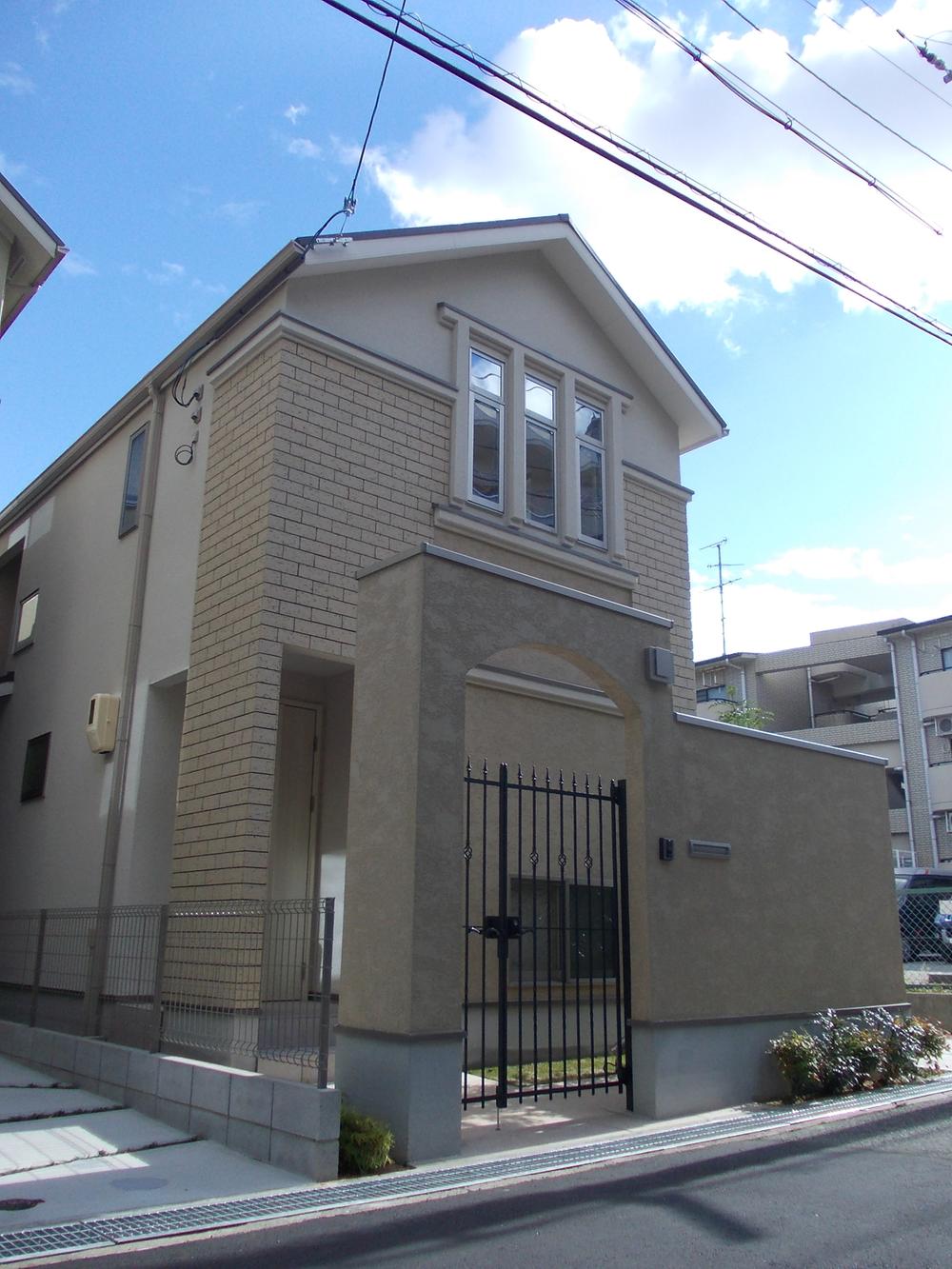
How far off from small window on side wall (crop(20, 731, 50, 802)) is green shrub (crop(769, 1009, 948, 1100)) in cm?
859

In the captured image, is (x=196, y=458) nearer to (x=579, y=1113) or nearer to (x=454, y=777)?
(x=454, y=777)

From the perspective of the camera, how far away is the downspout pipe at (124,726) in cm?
904

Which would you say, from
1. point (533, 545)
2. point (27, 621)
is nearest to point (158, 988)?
point (533, 545)

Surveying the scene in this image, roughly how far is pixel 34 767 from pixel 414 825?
820 cm

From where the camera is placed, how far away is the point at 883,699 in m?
41.2

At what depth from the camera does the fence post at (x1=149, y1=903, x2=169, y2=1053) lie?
7543 mm

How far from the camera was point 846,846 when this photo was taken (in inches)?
378

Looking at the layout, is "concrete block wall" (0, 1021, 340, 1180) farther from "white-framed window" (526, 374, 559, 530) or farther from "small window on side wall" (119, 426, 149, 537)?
"white-framed window" (526, 374, 559, 530)

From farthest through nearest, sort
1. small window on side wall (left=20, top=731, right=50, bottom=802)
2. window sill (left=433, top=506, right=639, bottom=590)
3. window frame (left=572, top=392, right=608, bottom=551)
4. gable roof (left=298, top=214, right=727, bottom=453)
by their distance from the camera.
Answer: small window on side wall (left=20, top=731, right=50, bottom=802)
window frame (left=572, top=392, right=608, bottom=551)
window sill (left=433, top=506, right=639, bottom=590)
gable roof (left=298, top=214, right=727, bottom=453)

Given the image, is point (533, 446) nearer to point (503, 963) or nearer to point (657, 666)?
point (657, 666)

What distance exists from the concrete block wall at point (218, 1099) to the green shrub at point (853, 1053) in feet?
13.2

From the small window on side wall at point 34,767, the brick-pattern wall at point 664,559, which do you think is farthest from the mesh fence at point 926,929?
the small window on side wall at point 34,767

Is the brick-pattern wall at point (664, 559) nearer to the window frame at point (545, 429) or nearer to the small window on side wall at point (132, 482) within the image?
the window frame at point (545, 429)

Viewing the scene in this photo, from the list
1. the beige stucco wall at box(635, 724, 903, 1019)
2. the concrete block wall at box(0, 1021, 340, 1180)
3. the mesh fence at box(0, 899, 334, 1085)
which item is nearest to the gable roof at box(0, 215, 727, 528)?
the beige stucco wall at box(635, 724, 903, 1019)
